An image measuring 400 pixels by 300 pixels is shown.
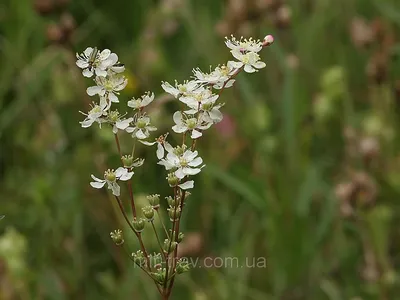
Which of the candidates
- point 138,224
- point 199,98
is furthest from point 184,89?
point 138,224

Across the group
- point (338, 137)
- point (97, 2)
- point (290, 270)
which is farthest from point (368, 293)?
point (97, 2)

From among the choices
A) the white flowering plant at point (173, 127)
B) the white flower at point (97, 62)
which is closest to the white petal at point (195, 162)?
the white flowering plant at point (173, 127)

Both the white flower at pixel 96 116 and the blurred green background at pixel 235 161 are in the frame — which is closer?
the white flower at pixel 96 116

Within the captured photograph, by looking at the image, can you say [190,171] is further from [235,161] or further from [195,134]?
[235,161]

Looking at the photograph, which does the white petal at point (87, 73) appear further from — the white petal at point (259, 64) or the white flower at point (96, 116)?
the white petal at point (259, 64)

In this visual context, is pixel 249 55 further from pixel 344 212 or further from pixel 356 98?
pixel 356 98

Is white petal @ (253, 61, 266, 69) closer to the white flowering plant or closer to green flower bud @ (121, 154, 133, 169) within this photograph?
the white flowering plant

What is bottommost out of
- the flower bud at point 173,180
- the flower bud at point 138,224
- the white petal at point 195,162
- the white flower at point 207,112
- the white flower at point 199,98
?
the flower bud at point 138,224
